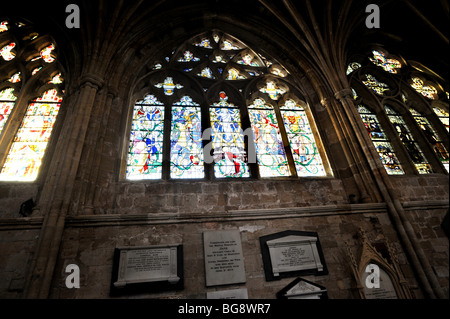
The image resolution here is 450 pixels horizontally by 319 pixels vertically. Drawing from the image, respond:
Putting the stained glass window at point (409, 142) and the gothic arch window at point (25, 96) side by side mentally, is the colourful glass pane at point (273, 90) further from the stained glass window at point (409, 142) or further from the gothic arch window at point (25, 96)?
the gothic arch window at point (25, 96)

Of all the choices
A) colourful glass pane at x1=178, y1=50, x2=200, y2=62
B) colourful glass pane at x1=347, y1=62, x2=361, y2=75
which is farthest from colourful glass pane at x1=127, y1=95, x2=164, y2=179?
colourful glass pane at x1=347, y1=62, x2=361, y2=75

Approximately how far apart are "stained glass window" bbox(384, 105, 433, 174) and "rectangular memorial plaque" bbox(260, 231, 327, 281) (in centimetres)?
386

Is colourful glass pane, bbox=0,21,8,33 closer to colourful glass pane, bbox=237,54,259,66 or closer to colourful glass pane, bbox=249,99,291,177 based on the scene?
colourful glass pane, bbox=237,54,259,66

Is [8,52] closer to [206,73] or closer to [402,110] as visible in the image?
[206,73]

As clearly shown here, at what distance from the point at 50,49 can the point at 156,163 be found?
14.9 ft

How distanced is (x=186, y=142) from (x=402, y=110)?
20.5ft

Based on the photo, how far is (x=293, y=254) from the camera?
Result: 4.19m

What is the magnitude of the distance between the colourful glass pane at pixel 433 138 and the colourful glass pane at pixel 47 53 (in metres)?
10.1

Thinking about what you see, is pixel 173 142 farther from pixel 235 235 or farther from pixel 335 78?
pixel 335 78

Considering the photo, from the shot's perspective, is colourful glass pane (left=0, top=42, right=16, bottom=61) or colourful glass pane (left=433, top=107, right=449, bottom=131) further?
colourful glass pane (left=433, top=107, right=449, bottom=131)

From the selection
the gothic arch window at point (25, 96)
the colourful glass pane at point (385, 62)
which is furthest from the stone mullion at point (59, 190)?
the colourful glass pane at point (385, 62)

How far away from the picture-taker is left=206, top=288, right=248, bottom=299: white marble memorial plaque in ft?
12.2

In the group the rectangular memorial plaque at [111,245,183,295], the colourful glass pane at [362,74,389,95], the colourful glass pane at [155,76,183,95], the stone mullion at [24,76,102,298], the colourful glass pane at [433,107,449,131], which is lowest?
the rectangular memorial plaque at [111,245,183,295]
